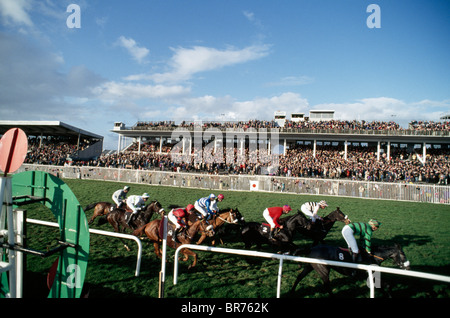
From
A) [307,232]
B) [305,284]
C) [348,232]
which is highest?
[348,232]

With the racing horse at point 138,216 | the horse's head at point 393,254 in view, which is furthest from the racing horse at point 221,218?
the horse's head at point 393,254

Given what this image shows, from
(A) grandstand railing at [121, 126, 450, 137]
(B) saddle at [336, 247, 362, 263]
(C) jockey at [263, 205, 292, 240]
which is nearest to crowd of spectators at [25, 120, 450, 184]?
(A) grandstand railing at [121, 126, 450, 137]

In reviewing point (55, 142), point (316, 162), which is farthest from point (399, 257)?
point (55, 142)

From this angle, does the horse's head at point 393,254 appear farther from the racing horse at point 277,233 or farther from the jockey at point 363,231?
the racing horse at point 277,233

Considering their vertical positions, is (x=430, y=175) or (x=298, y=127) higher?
(x=298, y=127)

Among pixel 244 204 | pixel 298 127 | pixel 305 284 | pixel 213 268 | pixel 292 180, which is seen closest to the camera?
pixel 305 284

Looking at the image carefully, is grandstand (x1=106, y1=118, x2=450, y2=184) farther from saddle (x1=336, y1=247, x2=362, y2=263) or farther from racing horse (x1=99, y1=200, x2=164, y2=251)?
saddle (x1=336, y1=247, x2=362, y2=263)

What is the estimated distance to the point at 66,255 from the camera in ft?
8.60

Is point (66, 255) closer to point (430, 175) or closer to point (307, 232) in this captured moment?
point (307, 232)

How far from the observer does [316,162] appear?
2520cm

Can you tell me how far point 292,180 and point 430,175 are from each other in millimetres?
12583

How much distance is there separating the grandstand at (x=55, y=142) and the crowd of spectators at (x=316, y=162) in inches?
5.5
